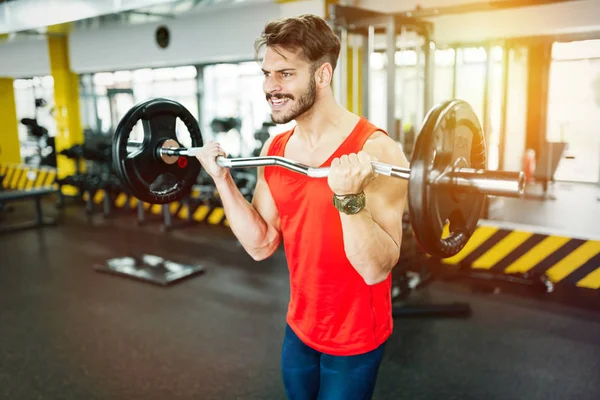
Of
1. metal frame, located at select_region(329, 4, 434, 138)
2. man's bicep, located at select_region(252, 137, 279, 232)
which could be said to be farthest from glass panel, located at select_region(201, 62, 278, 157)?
man's bicep, located at select_region(252, 137, 279, 232)

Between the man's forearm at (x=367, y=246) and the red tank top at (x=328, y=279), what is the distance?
0.25 feet

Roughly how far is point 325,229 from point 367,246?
5.6 inches

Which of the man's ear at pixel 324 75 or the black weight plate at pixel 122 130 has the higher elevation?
the man's ear at pixel 324 75

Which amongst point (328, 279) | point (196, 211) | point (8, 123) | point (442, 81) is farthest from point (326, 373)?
point (8, 123)

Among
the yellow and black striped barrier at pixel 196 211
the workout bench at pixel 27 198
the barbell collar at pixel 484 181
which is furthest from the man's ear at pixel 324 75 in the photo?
the workout bench at pixel 27 198

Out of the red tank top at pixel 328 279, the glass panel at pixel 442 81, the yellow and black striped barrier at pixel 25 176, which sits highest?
the glass panel at pixel 442 81

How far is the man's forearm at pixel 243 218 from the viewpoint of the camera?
4.67ft

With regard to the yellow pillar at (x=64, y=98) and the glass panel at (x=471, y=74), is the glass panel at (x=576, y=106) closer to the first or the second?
the glass panel at (x=471, y=74)

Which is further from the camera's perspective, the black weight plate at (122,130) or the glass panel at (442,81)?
the glass panel at (442,81)

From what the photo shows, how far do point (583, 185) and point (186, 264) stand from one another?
6.17 metres

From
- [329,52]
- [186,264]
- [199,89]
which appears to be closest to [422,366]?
[329,52]

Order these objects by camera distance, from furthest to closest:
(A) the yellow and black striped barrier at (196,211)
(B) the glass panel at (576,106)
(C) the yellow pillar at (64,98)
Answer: (C) the yellow pillar at (64,98) < (B) the glass panel at (576,106) < (A) the yellow and black striped barrier at (196,211)

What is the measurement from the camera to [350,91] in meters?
4.81

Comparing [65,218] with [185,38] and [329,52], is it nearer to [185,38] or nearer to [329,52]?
[185,38]
